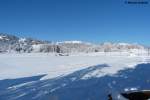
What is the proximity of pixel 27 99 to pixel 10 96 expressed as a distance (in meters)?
1.15

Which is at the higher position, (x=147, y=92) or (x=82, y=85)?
(x=147, y=92)

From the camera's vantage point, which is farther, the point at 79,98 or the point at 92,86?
the point at 92,86

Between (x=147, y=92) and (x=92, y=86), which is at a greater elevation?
(x=147, y=92)

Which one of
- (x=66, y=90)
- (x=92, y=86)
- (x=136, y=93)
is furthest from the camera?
(x=92, y=86)

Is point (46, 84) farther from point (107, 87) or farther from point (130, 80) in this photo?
point (130, 80)

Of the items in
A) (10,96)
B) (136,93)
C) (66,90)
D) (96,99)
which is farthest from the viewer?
(66,90)

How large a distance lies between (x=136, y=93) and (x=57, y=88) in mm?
8785

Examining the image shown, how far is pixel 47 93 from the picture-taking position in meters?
13.2

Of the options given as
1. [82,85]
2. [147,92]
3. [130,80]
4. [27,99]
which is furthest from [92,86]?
[147,92]

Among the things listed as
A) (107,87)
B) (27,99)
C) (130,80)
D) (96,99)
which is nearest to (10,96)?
(27,99)

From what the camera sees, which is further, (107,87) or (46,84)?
(46,84)

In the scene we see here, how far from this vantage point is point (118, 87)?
14.0 m

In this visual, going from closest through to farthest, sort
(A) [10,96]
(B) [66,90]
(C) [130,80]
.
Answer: (A) [10,96] → (B) [66,90] → (C) [130,80]

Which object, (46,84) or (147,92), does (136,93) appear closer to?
(147,92)
